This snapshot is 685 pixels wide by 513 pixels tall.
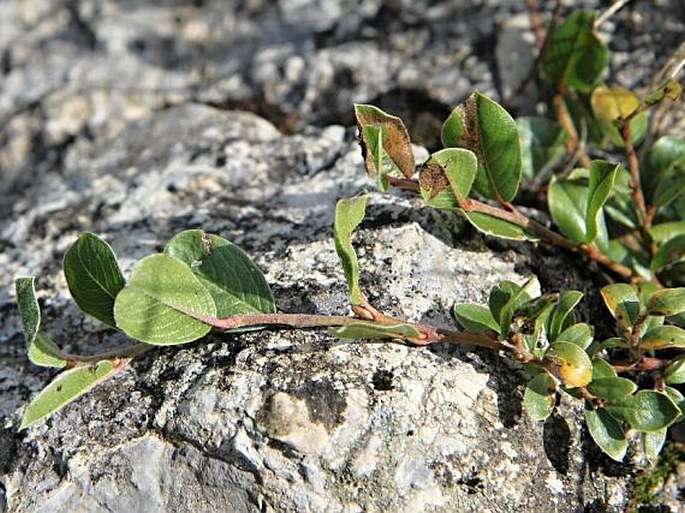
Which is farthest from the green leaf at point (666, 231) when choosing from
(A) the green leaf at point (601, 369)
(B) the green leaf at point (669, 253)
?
(A) the green leaf at point (601, 369)

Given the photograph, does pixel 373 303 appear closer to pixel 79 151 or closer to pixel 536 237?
pixel 536 237

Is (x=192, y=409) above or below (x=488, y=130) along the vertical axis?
below

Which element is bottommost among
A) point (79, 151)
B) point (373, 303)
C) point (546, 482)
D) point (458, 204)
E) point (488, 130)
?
point (79, 151)

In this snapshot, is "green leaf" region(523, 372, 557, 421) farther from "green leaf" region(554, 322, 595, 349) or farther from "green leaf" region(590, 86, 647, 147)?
"green leaf" region(590, 86, 647, 147)

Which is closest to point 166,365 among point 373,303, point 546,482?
point 373,303

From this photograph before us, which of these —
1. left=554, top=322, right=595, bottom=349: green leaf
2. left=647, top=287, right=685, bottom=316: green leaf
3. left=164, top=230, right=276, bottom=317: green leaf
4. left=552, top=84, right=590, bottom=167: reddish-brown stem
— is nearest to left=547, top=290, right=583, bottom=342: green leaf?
left=554, top=322, right=595, bottom=349: green leaf

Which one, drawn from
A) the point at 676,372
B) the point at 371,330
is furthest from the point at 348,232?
the point at 676,372

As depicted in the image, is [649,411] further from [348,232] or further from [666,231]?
[348,232]
